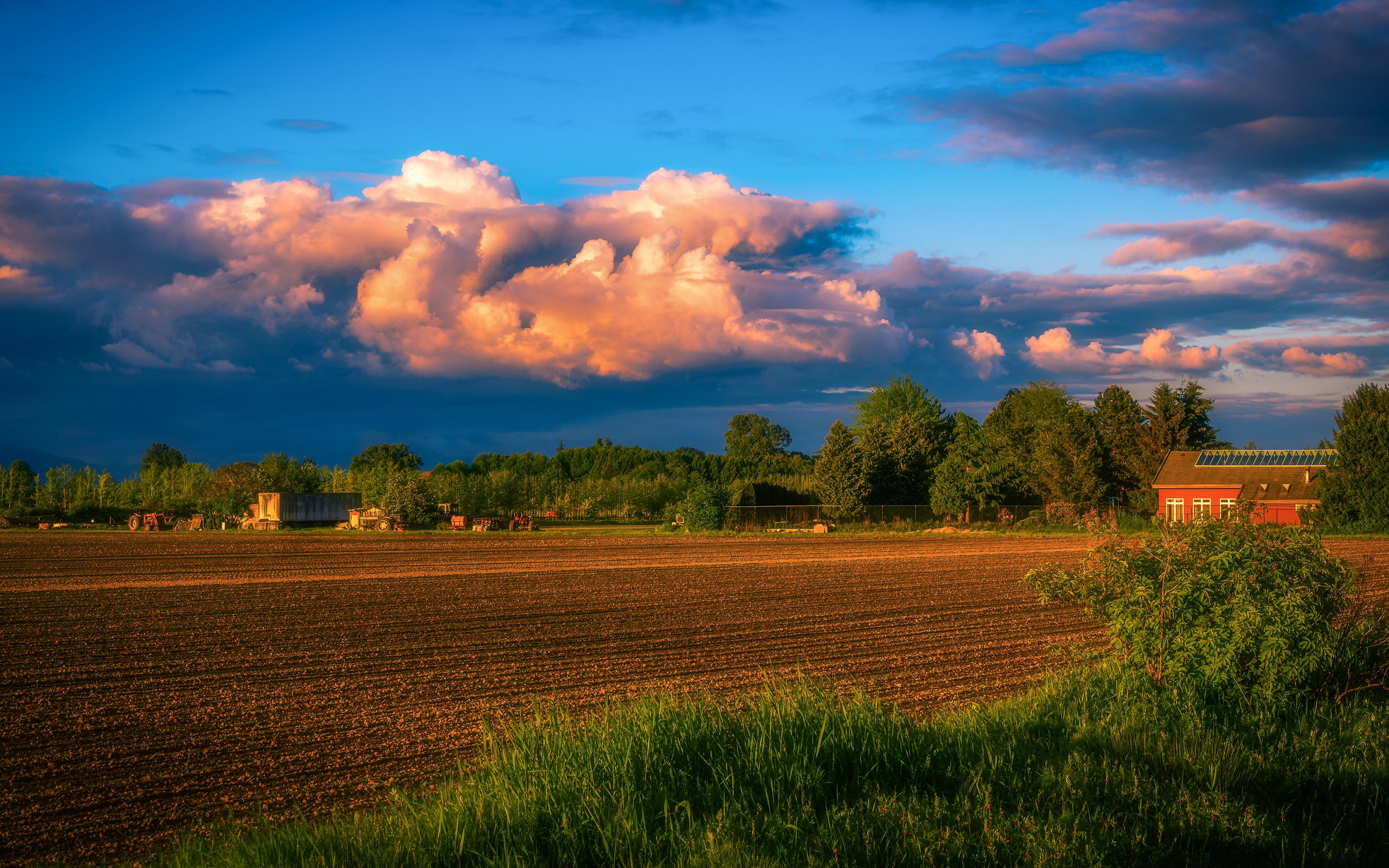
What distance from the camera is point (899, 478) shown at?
6525cm

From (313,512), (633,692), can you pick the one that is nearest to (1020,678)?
(633,692)

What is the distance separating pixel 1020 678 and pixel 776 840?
27.7ft

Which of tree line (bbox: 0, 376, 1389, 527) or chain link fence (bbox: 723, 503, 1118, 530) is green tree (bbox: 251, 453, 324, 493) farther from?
chain link fence (bbox: 723, 503, 1118, 530)

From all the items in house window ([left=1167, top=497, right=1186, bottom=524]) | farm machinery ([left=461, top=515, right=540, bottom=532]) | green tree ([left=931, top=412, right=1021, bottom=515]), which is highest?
green tree ([left=931, top=412, right=1021, bottom=515])

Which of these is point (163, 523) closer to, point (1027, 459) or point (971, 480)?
point (971, 480)

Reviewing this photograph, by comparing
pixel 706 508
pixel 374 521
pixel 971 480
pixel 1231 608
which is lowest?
pixel 374 521

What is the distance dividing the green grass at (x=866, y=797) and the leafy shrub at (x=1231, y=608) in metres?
0.80

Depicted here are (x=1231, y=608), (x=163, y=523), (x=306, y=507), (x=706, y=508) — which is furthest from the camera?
(x=306, y=507)

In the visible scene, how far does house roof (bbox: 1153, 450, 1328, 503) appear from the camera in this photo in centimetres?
5591

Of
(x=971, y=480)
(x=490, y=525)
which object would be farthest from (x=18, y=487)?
(x=971, y=480)

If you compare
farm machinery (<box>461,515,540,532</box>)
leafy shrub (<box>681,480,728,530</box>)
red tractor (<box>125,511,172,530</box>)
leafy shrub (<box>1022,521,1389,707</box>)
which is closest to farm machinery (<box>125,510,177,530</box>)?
red tractor (<box>125,511,172,530</box>)

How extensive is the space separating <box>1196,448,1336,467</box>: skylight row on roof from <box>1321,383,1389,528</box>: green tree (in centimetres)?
803

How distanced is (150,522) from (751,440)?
81097mm

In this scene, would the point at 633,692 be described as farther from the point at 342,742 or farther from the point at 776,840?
the point at 776,840
